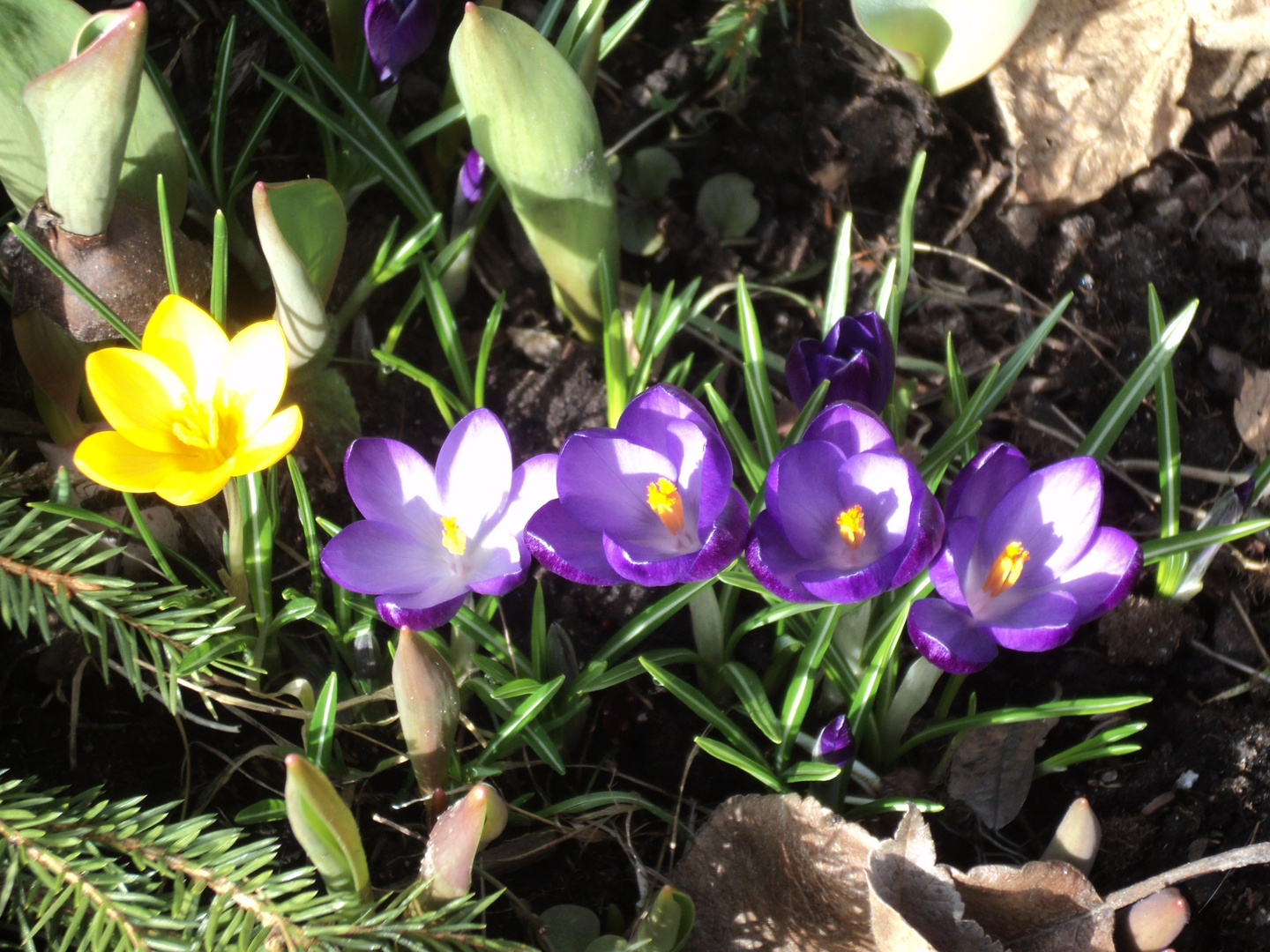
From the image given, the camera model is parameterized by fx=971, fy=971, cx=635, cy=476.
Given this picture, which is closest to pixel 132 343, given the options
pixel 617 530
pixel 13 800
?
pixel 13 800

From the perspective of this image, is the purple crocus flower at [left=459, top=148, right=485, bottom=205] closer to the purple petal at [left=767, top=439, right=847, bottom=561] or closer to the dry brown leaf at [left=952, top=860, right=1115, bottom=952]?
the purple petal at [left=767, top=439, right=847, bottom=561]

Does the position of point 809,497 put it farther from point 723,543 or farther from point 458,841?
point 458,841

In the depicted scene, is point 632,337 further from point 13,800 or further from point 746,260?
point 13,800

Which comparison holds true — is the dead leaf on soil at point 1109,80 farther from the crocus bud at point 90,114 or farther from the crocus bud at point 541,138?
the crocus bud at point 90,114

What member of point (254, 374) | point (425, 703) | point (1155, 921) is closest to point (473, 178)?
point (254, 374)

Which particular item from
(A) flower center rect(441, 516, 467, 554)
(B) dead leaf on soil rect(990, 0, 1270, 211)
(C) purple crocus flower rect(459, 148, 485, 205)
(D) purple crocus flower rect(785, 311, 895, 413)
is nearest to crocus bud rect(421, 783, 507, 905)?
(A) flower center rect(441, 516, 467, 554)

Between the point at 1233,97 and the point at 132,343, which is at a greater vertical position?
the point at 1233,97
